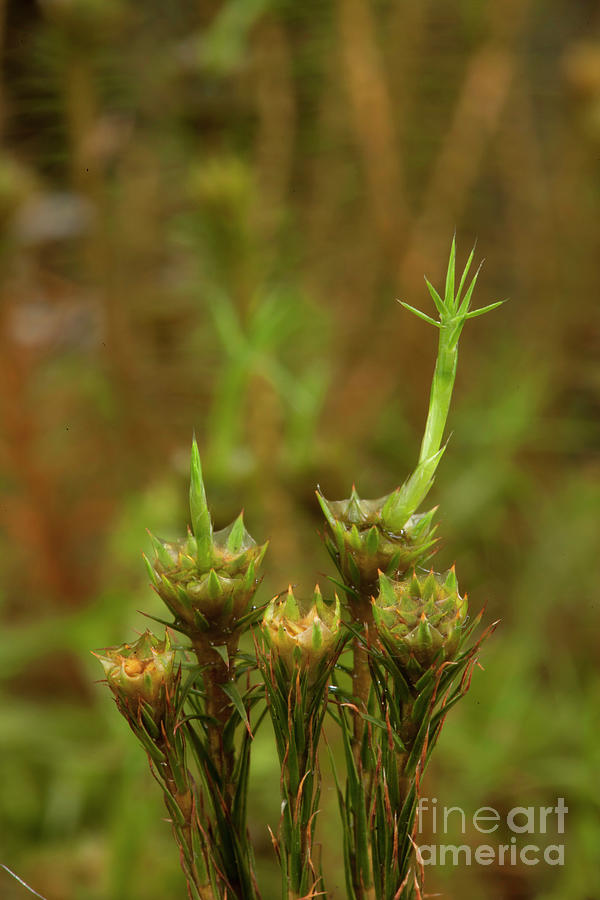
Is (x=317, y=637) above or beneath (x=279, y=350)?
beneath

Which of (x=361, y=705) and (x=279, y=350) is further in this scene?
(x=279, y=350)

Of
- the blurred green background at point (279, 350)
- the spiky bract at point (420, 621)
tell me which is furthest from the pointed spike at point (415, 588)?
the blurred green background at point (279, 350)

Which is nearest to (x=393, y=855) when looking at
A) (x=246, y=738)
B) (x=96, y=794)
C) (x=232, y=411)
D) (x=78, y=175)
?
(x=246, y=738)

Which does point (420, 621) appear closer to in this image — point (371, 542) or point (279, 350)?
point (371, 542)

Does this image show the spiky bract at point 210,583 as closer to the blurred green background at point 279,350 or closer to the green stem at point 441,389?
the green stem at point 441,389

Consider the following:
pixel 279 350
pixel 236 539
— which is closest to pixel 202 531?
pixel 236 539

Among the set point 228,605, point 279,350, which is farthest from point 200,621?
point 279,350
